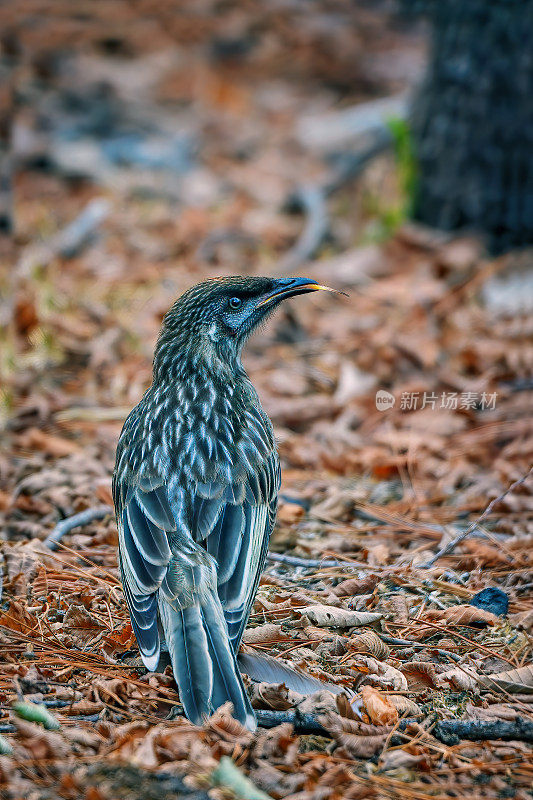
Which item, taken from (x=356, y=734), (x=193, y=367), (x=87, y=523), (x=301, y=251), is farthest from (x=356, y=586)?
(x=301, y=251)

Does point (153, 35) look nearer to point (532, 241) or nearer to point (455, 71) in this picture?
point (455, 71)

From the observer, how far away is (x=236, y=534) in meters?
3.75

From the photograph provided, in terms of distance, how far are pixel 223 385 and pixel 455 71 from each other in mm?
4948

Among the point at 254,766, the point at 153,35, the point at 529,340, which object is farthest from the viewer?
the point at 153,35

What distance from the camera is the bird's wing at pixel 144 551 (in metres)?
3.43

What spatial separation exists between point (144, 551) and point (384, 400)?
3267 mm

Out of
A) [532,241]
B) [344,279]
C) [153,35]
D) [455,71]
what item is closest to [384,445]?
[344,279]

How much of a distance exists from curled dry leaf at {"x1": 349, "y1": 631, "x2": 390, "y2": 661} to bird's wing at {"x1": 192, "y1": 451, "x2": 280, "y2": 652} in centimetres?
49

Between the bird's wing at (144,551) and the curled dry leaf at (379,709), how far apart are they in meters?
0.78

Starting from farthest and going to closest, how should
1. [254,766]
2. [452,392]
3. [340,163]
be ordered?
1. [340,163]
2. [452,392]
3. [254,766]

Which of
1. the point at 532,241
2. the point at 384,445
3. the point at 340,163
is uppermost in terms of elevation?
the point at 340,163

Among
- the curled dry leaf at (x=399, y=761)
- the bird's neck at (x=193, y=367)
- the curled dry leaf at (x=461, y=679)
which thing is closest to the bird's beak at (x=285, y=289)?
the bird's neck at (x=193, y=367)

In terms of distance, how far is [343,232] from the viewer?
9414 millimetres

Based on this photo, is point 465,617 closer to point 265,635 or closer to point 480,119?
point 265,635
